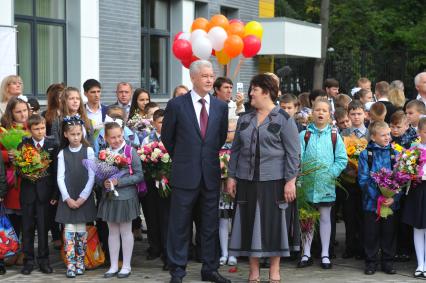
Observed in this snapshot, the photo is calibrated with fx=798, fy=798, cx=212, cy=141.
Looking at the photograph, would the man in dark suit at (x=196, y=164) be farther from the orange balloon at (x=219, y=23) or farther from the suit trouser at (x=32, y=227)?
the orange balloon at (x=219, y=23)

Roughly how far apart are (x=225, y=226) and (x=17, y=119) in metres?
2.53

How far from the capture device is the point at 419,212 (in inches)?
315

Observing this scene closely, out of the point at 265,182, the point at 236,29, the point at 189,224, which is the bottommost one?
the point at 189,224

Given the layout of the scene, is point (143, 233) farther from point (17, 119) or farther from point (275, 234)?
point (275, 234)

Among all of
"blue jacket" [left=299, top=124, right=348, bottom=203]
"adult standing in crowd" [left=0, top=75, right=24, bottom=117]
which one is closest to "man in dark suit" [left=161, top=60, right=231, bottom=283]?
"blue jacket" [left=299, top=124, right=348, bottom=203]

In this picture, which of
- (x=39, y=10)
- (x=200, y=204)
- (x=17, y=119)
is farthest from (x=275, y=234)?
(x=39, y=10)

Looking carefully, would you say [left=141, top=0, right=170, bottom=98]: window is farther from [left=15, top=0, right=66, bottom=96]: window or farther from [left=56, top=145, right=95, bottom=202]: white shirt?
[left=56, top=145, right=95, bottom=202]: white shirt

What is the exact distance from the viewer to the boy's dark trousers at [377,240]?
26.8 feet

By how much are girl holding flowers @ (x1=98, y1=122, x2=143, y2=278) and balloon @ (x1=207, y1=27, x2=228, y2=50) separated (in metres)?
5.70

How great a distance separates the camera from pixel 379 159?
8109mm

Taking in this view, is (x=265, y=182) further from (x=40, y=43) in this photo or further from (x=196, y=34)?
(x=40, y=43)

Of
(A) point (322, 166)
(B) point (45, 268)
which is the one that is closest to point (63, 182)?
(B) point (45, 268)

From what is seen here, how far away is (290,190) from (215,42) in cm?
661

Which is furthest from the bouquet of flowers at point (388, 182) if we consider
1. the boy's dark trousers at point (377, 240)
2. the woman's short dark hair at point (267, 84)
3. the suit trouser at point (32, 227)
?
the suit trouser at point (32, 227)
